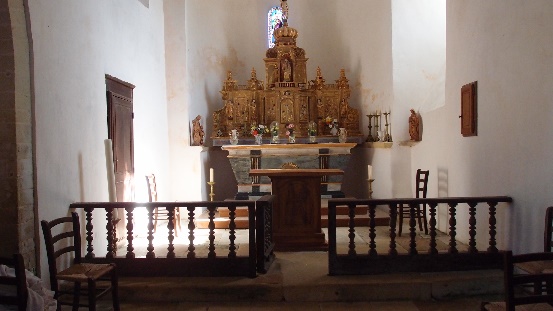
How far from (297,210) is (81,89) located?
306cm

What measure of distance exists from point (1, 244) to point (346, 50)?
9.34 meters

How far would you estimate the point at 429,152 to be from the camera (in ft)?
26.6

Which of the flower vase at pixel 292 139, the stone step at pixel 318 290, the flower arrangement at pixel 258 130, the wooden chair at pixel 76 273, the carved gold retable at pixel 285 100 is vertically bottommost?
the stone step at pixel 318 290

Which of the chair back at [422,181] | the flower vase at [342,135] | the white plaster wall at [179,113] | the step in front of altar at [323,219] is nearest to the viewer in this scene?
the chair back at [422,181]

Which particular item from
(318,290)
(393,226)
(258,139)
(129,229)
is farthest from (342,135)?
(129,229)

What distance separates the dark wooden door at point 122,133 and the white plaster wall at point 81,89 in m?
0.20

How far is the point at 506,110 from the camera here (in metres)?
5.34

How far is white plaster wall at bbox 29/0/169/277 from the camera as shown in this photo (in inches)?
195

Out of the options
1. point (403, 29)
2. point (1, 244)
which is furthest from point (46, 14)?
point (403, 29)

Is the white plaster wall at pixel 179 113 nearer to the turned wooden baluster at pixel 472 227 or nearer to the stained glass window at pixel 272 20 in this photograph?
the stained glass window at pixel 272 20

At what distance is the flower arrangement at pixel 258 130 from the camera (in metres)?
10.8

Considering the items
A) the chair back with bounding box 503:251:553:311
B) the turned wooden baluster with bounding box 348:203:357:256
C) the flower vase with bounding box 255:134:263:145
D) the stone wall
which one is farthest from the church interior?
the chair back with bounding box 503:251:553:311

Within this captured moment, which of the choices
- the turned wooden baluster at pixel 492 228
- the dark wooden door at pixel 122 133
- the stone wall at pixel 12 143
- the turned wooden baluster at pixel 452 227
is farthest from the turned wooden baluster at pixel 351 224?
the dark wooden door at pixel 122 133

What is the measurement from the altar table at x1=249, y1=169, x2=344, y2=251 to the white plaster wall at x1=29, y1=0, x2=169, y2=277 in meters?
2.26
